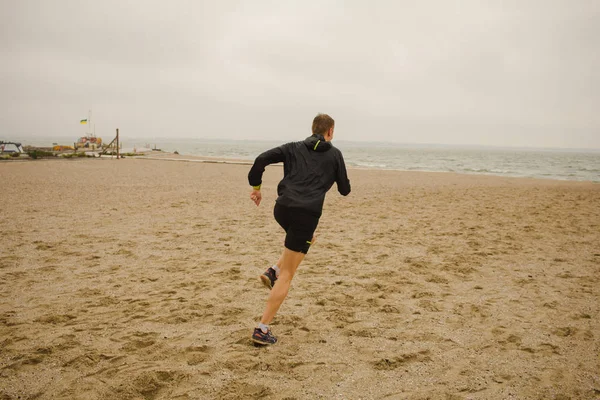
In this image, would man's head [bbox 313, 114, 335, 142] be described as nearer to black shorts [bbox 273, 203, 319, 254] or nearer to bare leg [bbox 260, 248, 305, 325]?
black shorts [bbox 273, 203, 319, 254]

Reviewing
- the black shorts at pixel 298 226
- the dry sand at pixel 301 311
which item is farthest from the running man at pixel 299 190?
the dry sand at pixel 301 311

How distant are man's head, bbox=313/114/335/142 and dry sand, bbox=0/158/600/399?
194 centimetres

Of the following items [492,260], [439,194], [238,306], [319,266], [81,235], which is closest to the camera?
[238,306]

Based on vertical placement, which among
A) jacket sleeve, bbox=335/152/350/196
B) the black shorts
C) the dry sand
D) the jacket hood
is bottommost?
the dry sand

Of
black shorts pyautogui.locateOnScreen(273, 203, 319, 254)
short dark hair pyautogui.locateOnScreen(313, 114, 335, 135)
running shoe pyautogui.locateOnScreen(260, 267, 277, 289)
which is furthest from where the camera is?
running shoe pyautogui.locateOnScreen(260, 267, 277, 289)

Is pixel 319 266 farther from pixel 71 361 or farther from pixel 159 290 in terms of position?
pixel 71 361

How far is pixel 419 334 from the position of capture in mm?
3729

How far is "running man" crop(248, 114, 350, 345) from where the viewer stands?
3.32 m

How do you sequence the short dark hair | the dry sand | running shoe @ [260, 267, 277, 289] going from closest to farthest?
the dry sand → the short dark hair → running shoe @ [260, 267, 277, 289]

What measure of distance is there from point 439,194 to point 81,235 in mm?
12321

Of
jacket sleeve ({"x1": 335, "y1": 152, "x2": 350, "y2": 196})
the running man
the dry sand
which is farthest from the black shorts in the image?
the dry sand

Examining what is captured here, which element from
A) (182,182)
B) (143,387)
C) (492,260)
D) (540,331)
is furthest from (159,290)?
(182,182)

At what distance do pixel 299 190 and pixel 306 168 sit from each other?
22 centimetres

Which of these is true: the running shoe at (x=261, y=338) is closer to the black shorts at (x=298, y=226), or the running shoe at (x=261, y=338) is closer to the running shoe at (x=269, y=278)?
the running shoe at (x=269, y=278)
